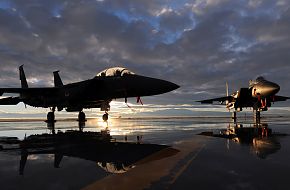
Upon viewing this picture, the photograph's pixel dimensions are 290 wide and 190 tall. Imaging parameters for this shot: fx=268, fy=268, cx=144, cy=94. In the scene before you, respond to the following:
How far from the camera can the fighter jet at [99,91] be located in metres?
17.2

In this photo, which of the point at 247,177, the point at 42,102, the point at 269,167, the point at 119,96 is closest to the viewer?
the point at 247,177

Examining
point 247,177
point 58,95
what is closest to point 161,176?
point 247,177

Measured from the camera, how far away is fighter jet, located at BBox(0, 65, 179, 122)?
679 inches

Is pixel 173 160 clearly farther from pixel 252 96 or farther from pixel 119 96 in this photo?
pixel 252 96

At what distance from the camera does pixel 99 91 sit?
1970 cm

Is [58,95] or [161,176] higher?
[58,95]

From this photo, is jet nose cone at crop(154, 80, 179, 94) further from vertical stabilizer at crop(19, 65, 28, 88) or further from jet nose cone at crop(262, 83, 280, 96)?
vertical stabilizer at crop(19, 65, 28, 88)

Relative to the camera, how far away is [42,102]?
2430 cm

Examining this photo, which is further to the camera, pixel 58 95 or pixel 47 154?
pixel 58 95

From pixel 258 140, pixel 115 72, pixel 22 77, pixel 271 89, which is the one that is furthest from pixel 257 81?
pixel 22 77

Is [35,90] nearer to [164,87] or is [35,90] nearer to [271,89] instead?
[164,87]

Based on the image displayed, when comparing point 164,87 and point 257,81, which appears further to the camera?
point 257,81

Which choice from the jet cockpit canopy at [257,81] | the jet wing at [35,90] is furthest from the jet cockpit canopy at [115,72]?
the jet cockpit canopy at [257,81]

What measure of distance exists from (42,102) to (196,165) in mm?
21678
